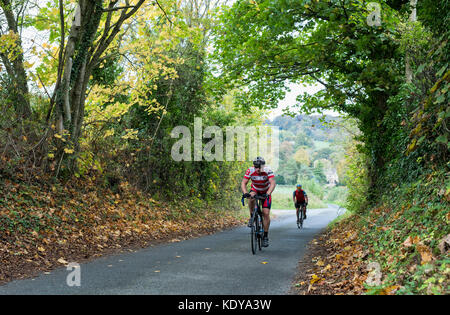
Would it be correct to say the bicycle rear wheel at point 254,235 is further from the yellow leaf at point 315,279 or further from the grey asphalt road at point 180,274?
the yellow leaf at point 315,279

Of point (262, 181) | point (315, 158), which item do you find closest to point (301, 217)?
point (262, 181)

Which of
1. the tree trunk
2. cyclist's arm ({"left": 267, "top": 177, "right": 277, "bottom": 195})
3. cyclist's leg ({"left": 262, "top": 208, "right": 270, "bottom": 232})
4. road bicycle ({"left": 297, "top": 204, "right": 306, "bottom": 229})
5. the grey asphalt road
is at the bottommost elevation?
road bicycle ({"left": 297, "top": 204, "right": 306, "bottom": 229})

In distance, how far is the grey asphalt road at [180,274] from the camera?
18.0 feet

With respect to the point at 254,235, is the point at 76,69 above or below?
above

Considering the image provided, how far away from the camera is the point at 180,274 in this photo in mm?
6543

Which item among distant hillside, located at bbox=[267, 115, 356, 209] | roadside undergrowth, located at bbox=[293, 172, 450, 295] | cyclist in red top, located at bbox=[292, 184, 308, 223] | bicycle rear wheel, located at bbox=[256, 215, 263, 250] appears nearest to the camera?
roadside undergrowth, located at bbox=[293, 172, 450, 295]

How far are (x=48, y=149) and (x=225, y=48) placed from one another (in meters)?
7.03

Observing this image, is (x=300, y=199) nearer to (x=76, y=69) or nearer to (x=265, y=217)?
(x=265, y=217)

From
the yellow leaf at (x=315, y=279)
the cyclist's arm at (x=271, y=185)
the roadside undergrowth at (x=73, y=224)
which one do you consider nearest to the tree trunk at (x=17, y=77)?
the roadside undergrowth at (x=73, y=224)

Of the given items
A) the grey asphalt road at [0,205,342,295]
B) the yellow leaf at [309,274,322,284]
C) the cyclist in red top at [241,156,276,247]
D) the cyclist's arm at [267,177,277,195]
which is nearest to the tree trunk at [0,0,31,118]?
the grey asphalt road at [0,205,342,295]

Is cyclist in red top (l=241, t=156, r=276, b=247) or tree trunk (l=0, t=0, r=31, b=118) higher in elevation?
tree trunk (l=0, t=0, r=31, b=118)

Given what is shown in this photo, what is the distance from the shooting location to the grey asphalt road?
18.0 feet

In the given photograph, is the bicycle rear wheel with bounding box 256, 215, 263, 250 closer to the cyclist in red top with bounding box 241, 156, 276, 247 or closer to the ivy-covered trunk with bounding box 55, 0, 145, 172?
the cyclist in red top with bounding box 241, 156, 276, 247

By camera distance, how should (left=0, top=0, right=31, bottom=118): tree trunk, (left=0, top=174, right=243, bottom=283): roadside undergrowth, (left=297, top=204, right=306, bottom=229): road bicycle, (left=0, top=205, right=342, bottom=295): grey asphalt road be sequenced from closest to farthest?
1. (left=0, top=205, right=342, bottom=295): grey asphalt road
2. (left=0, top=174, right=243, bottom=283): roadside undergrowth
3. (left=0, top=0, right=31, bottom=118): tree trunk
4. (left=297, top=204, right=306, bottom=229): road bicycle
